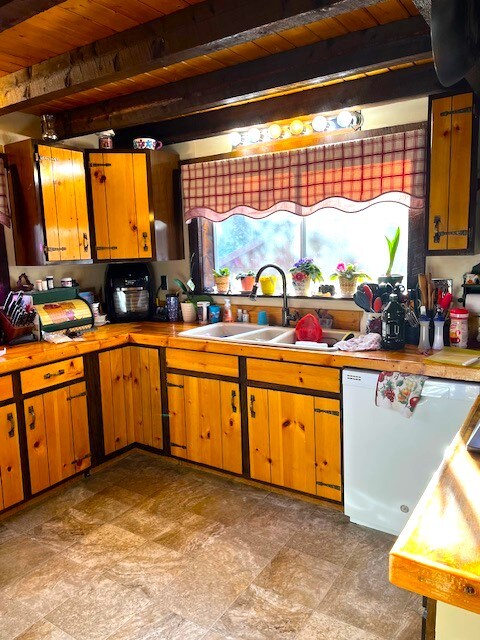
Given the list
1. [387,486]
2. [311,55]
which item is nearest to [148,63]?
[311,55]

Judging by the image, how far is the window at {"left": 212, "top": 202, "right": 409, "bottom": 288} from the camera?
3.10 meters

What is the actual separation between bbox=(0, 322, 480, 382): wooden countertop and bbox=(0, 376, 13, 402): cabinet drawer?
5 cm

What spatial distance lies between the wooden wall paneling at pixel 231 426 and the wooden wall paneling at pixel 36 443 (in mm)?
1046

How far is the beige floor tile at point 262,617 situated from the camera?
1.93 meters

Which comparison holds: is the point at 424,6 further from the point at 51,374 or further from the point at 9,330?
the point at 9,330

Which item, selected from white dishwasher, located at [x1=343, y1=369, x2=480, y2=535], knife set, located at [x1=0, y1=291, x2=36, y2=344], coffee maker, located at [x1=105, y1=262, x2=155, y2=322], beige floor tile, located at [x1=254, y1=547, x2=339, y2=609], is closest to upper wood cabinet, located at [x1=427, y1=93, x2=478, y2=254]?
white dishwasher, located at [x1=343, y1=369, x2=480, y2=535]

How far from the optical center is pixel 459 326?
2.55 meters

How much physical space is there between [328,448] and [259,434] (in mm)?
437

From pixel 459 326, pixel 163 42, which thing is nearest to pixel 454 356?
pixel 459 326

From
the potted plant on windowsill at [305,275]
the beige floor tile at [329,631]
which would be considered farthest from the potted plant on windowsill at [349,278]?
the beige floor tile at [329,631]

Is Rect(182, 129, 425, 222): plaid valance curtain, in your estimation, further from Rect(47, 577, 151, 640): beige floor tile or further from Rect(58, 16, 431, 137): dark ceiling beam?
Rect(47, 577, 151, 640): beige floor tile

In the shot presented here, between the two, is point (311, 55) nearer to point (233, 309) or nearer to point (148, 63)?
point (148, 63)

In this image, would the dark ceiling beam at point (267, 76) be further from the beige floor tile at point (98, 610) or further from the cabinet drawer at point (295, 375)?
Result: the beige floor tile at point (98, 610)

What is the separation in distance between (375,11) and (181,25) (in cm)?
84
